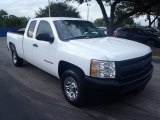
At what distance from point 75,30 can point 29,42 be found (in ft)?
5.51

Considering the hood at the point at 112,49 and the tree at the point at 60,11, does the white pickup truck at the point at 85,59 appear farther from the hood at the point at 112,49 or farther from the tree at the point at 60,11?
the tree at the point at 60,11

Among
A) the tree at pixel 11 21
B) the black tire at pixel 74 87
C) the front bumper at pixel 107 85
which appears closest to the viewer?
the front bumper at pixel 107 85

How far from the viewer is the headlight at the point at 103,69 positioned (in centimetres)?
486

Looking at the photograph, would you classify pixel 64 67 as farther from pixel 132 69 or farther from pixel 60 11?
pixel 60 11

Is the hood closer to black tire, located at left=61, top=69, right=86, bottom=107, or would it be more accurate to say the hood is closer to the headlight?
the headlight

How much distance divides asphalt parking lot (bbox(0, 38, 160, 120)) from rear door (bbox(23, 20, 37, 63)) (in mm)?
770

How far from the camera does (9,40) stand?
9.80 m

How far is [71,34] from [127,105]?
6.79ft

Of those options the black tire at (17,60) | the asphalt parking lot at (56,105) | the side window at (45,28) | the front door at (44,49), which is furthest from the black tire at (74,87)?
the black tire at (17,60)

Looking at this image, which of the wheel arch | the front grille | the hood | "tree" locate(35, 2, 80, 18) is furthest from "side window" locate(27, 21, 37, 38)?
"tree" locate(35, 2, 80, 18)

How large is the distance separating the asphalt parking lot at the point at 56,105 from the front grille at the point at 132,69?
0.67 m

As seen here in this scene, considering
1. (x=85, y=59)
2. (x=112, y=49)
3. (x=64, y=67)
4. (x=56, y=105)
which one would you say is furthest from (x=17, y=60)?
(x=112, y=49)

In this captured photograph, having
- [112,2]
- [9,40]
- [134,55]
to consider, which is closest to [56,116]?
[134,55]

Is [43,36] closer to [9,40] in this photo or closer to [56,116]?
[56,116]
